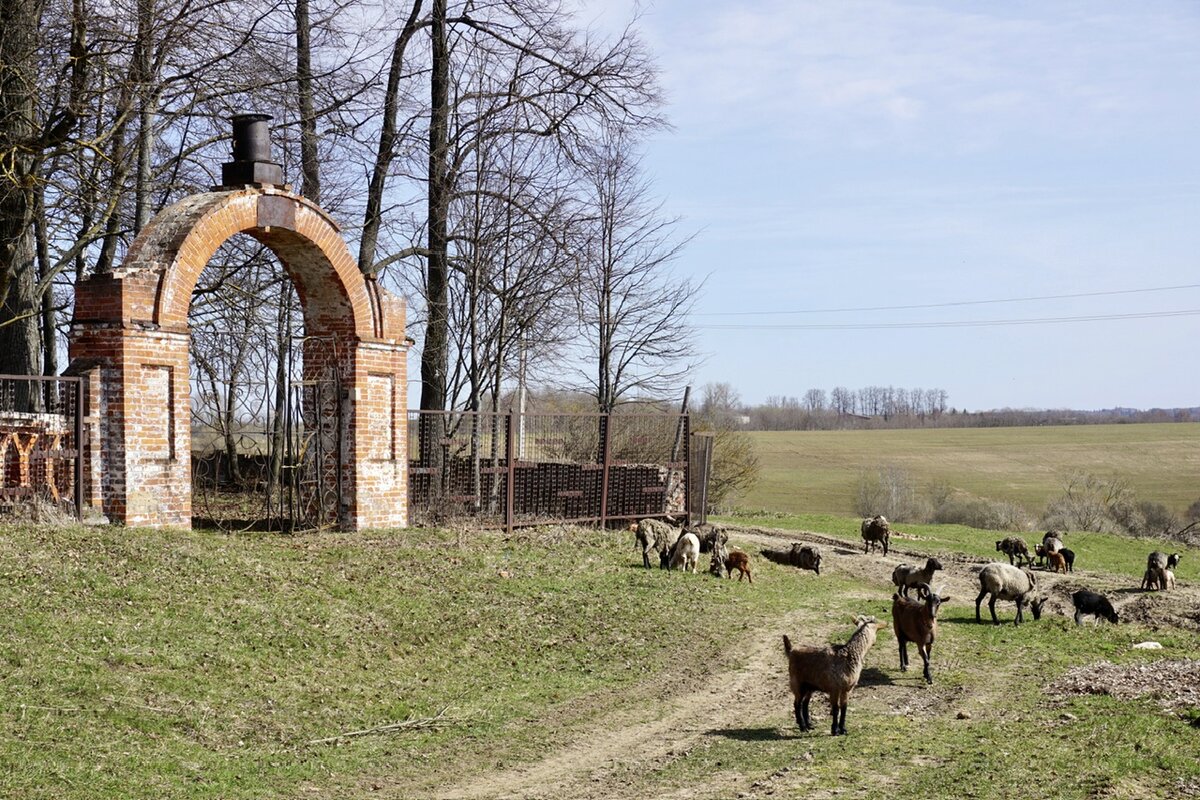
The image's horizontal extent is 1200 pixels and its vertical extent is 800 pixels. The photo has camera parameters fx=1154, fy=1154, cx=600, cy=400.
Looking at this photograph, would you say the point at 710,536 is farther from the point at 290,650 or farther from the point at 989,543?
the point at 989,543

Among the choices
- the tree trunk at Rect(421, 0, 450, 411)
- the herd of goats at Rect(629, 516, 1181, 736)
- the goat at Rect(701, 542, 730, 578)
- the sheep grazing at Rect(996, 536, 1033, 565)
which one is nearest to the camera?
the herd of goats at Rect(629, 516, 1181, 736)

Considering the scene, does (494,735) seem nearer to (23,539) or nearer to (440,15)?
(23,539)

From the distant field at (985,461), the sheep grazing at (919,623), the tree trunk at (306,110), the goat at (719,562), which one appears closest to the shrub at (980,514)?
the distant field at (985,461)

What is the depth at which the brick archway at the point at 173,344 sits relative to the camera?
14484 millimetres

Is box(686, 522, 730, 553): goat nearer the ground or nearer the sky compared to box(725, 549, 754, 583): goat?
nearer the sky

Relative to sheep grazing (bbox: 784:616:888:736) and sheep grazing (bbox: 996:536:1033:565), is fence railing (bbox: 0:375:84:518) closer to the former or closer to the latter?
sheep grazing (bbox: 784:616:888:736)

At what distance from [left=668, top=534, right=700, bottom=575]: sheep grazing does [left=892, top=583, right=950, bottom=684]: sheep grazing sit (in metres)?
5.79

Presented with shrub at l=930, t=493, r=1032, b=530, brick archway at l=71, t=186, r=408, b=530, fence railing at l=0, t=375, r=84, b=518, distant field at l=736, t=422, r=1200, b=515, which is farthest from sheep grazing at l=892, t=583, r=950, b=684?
distant field at l=736, t=422, r=1200, b=515

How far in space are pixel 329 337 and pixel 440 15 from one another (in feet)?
31.6

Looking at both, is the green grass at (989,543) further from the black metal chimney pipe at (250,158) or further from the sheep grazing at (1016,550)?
the black metal chimney pipe at (250,158)

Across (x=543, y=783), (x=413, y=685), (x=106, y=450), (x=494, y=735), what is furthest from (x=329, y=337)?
(x=543, y=783)

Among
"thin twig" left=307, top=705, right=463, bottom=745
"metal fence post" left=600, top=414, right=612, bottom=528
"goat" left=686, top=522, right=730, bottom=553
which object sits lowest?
"thin twig" left=307, top=705, right=463, bottom=745

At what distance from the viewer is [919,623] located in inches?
489

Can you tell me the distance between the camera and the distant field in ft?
196
